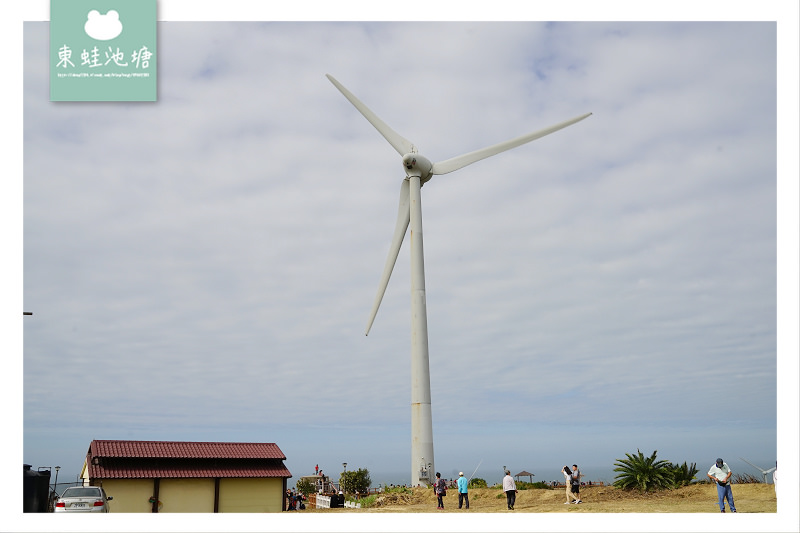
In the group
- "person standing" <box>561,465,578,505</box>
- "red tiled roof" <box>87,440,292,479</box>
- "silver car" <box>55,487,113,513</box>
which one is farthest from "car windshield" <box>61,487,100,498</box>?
"person standing" <box>561,465,578,505</box>

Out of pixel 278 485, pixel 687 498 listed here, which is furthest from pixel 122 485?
pixel 687 498

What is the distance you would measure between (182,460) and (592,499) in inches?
815

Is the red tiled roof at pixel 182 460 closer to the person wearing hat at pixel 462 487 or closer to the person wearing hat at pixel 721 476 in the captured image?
the person wearing hat at pixel 462 487

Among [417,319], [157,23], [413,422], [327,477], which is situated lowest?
[327,477]

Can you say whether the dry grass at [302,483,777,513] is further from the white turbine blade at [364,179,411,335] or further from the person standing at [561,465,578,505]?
the white turbine blade at [364,179,411,335]

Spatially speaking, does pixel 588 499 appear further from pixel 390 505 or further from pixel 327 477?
pixel 327 477

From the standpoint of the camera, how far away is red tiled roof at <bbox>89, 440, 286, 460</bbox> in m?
37.8

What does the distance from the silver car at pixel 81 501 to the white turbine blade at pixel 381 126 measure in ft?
76.5

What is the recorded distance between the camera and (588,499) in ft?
106

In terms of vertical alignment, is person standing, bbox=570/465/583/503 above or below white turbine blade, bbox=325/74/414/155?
below

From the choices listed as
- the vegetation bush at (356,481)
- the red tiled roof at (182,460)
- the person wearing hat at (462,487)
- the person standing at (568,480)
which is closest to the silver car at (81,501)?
the red tiled roof at (182,460)

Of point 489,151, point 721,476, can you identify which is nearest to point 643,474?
Answer: point 721,476

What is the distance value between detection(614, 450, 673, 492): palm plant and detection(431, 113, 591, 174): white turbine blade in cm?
1688
